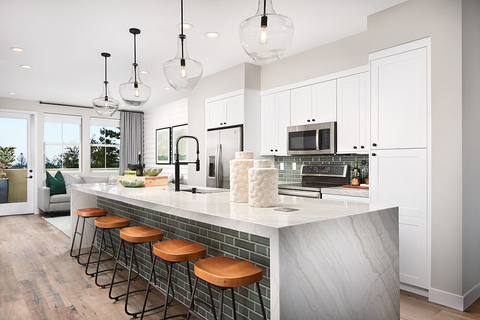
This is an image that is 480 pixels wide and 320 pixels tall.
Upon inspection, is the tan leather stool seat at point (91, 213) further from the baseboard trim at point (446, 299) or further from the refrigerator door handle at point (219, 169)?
the baseboard trim at point (446, 299)

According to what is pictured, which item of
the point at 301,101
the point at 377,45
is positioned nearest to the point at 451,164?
the point at 377,45

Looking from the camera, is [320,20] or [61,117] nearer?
[320,20]

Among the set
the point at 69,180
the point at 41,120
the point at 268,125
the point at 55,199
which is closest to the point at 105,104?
the point at 268,125

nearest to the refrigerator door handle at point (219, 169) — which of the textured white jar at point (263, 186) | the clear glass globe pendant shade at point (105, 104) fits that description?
the clear glass globe pendant shade at point (105, 104)

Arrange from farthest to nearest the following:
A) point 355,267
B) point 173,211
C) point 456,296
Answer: point 456,296 < point 173,211 < point 355,267

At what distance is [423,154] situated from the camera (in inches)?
112

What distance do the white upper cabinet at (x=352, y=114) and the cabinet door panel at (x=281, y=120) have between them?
2.72 ft

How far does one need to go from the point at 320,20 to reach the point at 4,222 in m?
6.68

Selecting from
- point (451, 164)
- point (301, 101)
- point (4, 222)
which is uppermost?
point (301, 101)

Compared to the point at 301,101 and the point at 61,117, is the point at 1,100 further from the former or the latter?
the point at 301,101

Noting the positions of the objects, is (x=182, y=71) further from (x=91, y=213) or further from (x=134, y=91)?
(x=91, y=213)

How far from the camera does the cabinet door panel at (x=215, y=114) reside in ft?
17.2

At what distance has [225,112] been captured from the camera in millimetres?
5176

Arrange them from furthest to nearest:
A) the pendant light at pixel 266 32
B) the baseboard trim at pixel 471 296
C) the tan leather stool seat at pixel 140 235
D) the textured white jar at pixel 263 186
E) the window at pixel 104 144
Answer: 1. the window at pixel 104 144
2. the baseboard trim at pixel 471 296
3. the tan leather stool seat at pixel 140 235
4. the textured white jar at pixel 263 186
5. the pendant light at pixel 266 32
